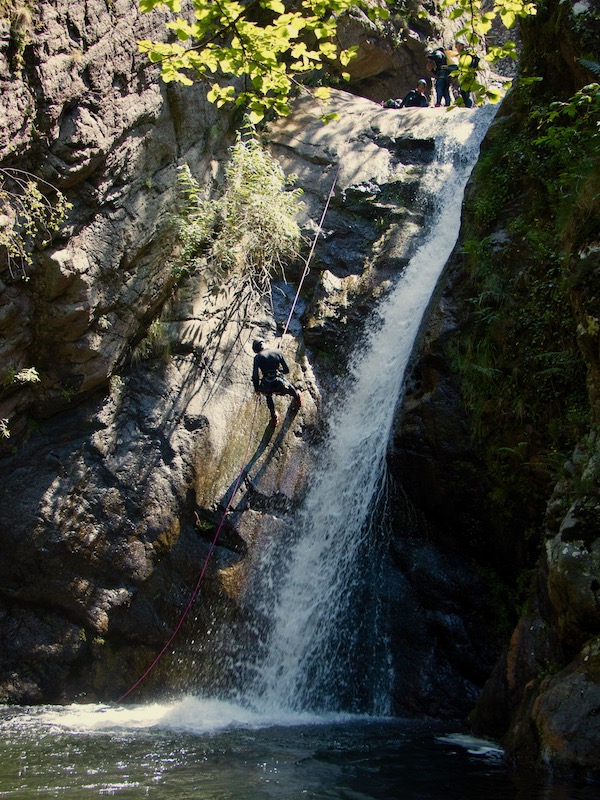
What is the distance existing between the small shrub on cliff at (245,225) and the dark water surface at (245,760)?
6.47 m

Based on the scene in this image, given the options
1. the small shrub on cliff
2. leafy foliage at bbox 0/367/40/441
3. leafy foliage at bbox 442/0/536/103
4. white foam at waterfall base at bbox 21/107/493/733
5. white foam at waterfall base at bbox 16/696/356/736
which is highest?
the small shrub on cliff

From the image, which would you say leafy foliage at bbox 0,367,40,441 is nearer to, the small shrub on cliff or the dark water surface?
the small shrub on cliff

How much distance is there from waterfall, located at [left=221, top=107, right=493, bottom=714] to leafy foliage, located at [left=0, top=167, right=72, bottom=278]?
178 inches

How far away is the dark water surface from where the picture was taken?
14.4 ft

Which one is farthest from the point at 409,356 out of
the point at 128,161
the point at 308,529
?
the point at 128,161

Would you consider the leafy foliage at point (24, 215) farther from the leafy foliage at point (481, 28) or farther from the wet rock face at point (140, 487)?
the leafy foliage at point (481, 28)

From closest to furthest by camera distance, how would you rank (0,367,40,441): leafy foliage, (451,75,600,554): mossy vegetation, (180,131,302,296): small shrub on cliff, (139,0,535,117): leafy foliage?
(139,0,535,117): leafy foliage
(451,75,600,554): mossy vegetation
(0,367,40,441): leafy foliage
(180,131,302,296): small shrub on cliff

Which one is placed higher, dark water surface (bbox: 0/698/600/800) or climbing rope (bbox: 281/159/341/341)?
climbing rope (bbox: 281/159/341/341)

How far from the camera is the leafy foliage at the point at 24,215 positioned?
7426 mm

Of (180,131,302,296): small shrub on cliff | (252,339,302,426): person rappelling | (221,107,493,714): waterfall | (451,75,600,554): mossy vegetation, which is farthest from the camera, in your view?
(180,131,302,296): small shrub on cliff

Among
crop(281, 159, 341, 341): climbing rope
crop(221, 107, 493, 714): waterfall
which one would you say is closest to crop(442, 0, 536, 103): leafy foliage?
crop(221, 107, 493, 714): waterfall

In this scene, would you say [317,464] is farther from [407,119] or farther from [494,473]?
[407,119]

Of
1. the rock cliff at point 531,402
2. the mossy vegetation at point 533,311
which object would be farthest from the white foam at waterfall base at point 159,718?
the mossy vegetation at point 533,311

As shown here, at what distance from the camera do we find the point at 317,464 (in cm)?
912
